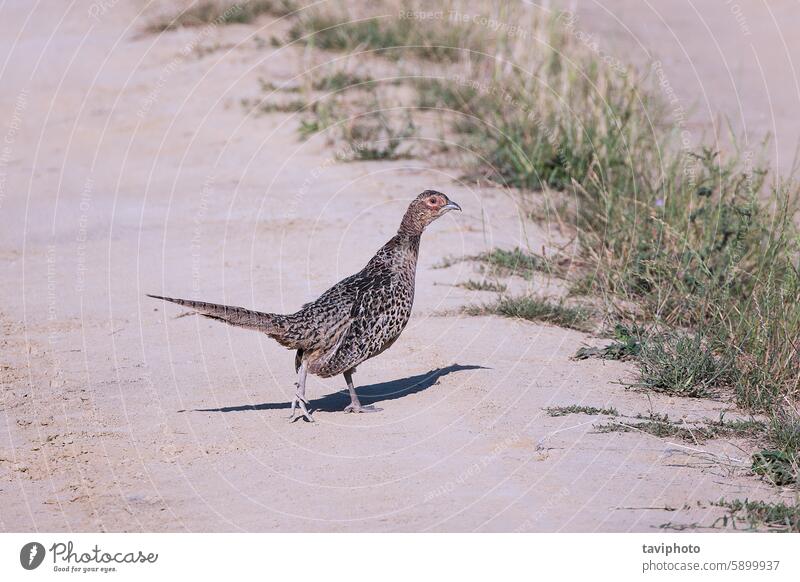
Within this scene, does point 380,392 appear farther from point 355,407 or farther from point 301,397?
point 301,397

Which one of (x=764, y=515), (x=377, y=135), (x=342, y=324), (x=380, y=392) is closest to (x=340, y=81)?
(x=377, y=135)

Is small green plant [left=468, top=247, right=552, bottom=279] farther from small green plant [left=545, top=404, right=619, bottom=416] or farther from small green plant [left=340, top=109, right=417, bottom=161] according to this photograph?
small green plant [left=340, top=109, right=417, bottom=161]

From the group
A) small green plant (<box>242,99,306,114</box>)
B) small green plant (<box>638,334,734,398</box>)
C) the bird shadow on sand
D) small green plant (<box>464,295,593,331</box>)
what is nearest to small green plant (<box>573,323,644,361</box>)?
small green plant (<box>638,334,734,398</box>)

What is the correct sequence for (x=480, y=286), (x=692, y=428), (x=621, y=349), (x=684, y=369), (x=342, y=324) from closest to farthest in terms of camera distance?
(x=692, y=428) → (x=342, y=324) → (x=684, y=369) → (x=621, y=349) → (x=480, y=286)

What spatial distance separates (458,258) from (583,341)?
2.05 metres

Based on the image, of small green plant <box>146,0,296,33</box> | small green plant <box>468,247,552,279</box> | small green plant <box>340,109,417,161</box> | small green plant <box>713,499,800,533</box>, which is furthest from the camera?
small green plant <box>146,0,296,33</box>

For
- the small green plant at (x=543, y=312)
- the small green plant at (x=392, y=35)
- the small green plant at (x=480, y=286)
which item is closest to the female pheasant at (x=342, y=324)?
the small green plant at (x=543, y=312)

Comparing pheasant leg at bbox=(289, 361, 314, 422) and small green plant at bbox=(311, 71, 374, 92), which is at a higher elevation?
small green plant at bbox=(311, 71, 374, 92)

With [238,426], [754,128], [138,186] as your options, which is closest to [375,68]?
[138,186]

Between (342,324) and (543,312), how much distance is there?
230cm

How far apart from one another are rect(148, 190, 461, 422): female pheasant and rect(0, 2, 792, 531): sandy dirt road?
36cm

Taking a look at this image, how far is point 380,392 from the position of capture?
771 cm

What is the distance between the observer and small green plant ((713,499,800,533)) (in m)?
5.22

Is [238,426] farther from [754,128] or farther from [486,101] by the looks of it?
[754,128]
